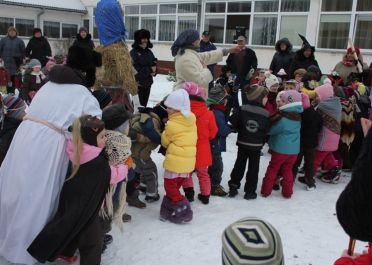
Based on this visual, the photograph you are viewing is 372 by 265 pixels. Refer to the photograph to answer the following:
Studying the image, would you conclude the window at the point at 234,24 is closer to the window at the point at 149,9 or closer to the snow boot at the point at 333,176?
the window at the point at 149,9

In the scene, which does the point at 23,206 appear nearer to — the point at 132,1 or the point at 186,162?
the point at 186,162

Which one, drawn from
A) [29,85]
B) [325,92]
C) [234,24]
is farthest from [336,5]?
[29,85]

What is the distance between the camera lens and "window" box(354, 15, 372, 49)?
13.1 metres

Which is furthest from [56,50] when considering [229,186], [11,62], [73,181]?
[73,181]

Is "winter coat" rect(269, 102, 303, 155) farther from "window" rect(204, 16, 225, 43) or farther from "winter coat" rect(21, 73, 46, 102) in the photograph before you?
"window" rect(204, 16, 225, 43)

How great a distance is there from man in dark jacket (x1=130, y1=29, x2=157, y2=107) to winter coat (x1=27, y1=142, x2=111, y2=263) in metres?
4.52

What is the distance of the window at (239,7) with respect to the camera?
53.6 ft

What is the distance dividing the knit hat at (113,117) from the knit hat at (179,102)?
0.80 metres

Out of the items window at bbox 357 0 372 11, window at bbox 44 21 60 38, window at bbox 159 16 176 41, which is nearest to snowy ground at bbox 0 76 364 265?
window at bbox 357 0 372 11

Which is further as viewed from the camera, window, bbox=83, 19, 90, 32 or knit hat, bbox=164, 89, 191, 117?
window, bbox=83, 19, 90, 32

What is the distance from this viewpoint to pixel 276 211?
4.50 m

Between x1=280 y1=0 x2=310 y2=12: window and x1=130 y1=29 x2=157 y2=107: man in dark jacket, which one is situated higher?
x1=280 y1=0 x2=310 y2=12: window

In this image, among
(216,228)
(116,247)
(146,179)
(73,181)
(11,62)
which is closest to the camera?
(73,181)

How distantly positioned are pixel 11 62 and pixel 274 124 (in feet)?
26.3
